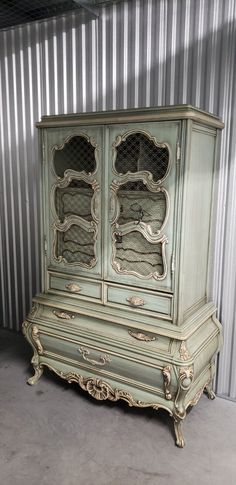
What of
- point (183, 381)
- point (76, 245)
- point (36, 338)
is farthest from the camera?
point (36, 338)

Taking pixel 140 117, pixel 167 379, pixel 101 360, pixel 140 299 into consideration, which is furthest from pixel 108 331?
pixel 140 117

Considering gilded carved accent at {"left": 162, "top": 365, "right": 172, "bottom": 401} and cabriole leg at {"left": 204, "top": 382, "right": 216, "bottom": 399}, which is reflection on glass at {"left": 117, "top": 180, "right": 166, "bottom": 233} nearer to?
gilded carved accent at {"left": 162, "top": 365, "right": 172, "bottom": 401}

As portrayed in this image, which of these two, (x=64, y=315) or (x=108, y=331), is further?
(x=64, y=315)

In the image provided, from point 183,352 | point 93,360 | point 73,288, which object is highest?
point 73,288

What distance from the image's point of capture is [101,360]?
7.51 feet

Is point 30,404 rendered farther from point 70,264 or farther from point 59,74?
point 59,74

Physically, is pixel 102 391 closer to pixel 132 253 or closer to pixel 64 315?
pixel 64 315

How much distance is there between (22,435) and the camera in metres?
2.20

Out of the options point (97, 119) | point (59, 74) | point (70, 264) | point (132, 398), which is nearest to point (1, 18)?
point (59, 74)

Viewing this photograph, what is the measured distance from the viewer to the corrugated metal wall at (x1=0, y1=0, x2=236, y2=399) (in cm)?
231

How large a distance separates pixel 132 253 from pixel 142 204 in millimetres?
Result: 288

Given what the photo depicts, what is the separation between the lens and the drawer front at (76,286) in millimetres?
2352

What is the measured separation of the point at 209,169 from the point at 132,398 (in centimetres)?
138

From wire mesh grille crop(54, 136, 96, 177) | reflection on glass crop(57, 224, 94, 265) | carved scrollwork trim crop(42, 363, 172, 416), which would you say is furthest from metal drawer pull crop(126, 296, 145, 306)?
wire mesh grille crop(54, 136, 96, 177)
